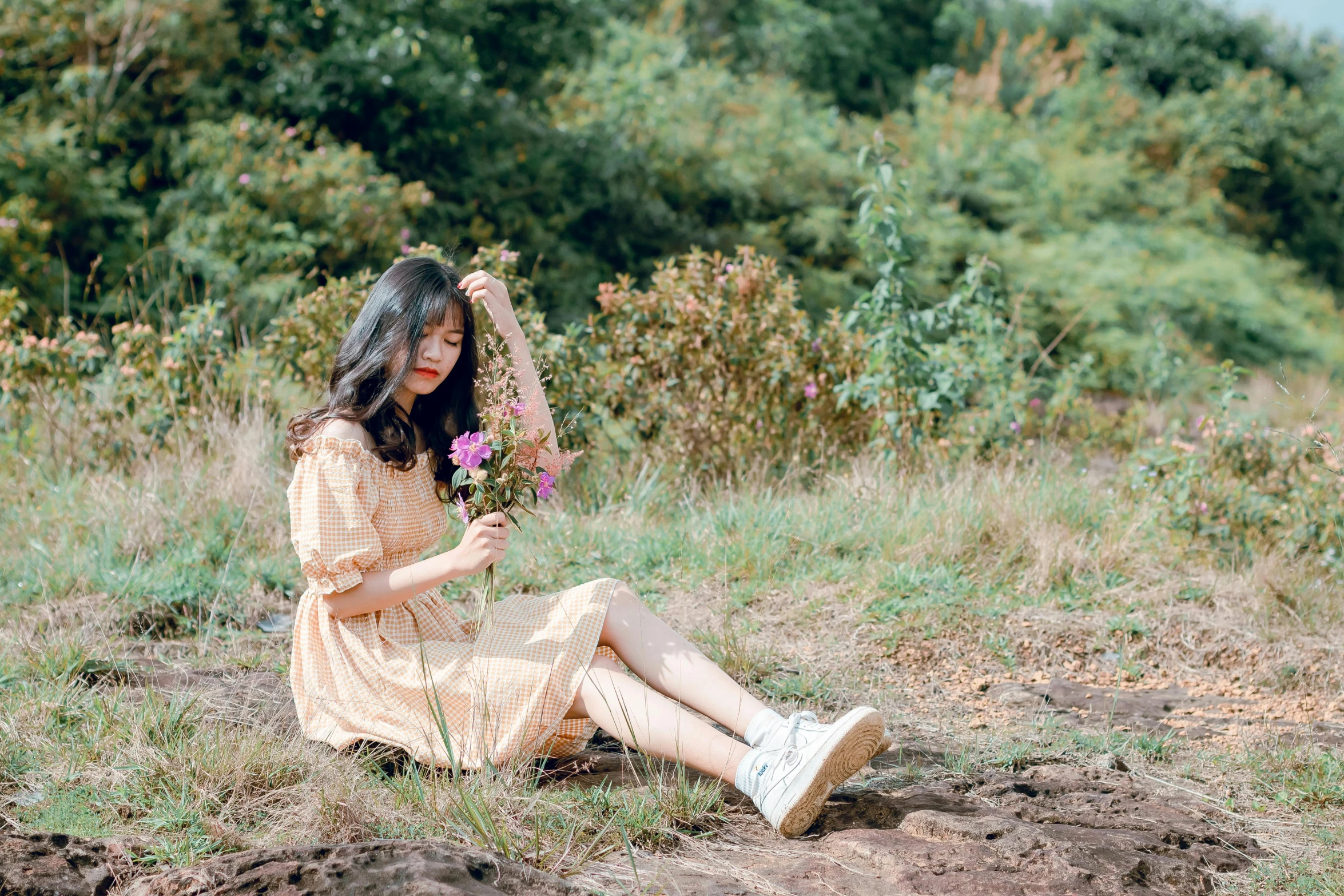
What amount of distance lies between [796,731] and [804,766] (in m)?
0.10

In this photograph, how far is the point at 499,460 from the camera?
256cm

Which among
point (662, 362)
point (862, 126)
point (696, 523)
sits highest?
point (862, 126)

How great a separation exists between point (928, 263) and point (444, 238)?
4.42m

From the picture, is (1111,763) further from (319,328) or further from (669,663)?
(319,328)

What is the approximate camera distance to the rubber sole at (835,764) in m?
2.38

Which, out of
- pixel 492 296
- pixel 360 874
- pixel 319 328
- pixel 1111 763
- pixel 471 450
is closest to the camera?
pixel 360 874

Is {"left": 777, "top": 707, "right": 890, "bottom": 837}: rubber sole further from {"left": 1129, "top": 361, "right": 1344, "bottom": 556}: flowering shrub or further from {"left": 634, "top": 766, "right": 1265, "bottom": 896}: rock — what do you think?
{"left": 1129, "top": 361, "right": 1344, "bottom": 556}: flowering shrub

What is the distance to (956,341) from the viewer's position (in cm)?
550

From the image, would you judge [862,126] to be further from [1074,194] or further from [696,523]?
[696,523]

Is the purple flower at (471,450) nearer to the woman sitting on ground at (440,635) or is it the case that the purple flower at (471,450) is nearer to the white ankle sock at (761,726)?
the woman sitting on ground at (440,635)

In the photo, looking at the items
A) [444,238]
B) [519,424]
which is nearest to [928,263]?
[444,238]

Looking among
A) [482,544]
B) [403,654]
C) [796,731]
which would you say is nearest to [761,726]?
[796,731]

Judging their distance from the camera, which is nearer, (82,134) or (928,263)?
(82,134)

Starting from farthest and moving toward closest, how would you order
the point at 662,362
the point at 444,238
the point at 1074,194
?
the point at 1074,194 < the point at 444,238 < the point at 662,362
